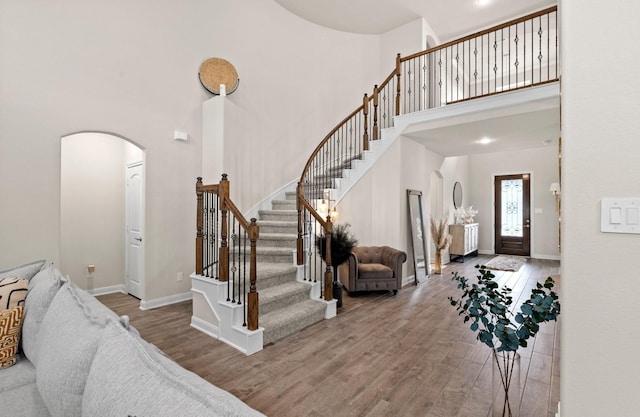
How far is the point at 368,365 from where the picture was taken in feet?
8.64

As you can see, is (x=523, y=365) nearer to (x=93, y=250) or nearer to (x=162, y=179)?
(x=162, y=179)

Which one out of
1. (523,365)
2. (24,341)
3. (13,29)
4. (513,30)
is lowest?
(523,365)

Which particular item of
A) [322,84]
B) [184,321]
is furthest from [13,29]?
[322,84]

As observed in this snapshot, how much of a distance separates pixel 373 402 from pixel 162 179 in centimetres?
374

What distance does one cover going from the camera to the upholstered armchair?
15.1 ft

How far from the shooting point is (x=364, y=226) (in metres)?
5.49

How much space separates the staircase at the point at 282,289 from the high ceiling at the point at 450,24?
9.46 feet

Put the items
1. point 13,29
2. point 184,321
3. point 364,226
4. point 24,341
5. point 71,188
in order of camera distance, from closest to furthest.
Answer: point 24,341
point 13,29
point 184,321
point 71,188
point 364,226

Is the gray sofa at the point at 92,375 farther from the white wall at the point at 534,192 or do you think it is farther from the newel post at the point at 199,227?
the white wall at the point at 534,192

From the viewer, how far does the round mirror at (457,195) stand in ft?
27.3

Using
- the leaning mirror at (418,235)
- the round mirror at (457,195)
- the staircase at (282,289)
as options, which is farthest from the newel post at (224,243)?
the round mirror at (457,195)

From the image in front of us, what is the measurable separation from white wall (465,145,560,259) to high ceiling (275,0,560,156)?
229 centimetres

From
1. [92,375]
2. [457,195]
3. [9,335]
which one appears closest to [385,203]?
[457,195]

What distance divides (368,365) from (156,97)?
4.16 m
